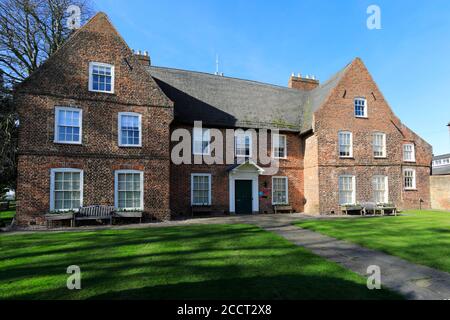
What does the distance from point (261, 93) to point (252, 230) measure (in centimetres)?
1462

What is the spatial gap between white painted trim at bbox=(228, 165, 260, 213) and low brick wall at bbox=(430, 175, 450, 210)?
52.9 ft

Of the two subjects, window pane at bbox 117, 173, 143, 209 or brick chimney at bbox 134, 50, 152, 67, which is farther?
brick chimney at bbox 134, 50, 152, 67

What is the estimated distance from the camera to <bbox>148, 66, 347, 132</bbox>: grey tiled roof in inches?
757

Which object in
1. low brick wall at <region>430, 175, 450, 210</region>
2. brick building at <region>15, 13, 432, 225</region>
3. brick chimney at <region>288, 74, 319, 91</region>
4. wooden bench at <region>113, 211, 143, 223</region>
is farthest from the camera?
brick chimney at <region>288, 74, 319, 91</region>

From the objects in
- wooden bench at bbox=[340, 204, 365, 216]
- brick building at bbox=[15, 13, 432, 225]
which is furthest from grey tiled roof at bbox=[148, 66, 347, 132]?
wooden bench at bbox=[340, 204, 365, 216]

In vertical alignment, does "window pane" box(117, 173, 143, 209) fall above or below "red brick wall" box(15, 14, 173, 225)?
below

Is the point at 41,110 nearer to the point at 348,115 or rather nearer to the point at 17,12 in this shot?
the point at 17,12

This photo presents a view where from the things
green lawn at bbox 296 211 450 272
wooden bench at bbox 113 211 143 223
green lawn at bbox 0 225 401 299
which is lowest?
green lawn at bbox 296 211 450 272

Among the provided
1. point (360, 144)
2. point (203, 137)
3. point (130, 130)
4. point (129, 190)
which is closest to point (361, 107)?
point (360, 144)

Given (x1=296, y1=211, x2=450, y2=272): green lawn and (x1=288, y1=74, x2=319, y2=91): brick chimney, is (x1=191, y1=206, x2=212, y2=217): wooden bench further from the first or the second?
(x1=288, y1=74, x2=319, y2=91): brick chimney

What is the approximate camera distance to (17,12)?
1970 cm

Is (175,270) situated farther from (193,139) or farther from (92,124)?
(193,139)

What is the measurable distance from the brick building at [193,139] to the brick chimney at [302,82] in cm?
218

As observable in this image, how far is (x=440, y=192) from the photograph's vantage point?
2242 cm
